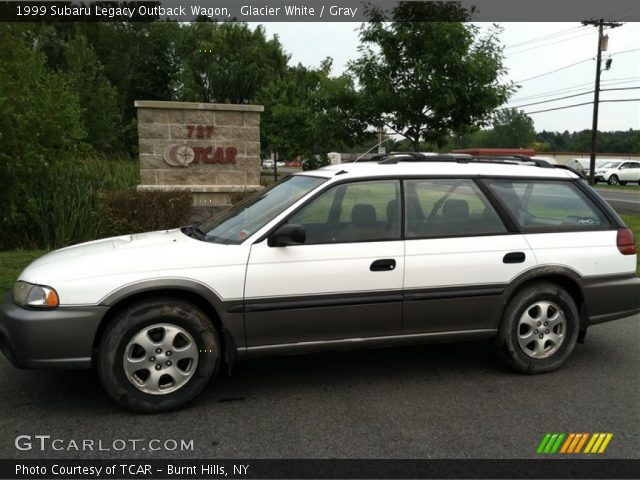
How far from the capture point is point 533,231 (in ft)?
14.8

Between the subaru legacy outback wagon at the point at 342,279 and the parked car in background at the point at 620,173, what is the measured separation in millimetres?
37520

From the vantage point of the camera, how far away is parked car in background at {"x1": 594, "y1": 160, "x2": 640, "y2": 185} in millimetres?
37844

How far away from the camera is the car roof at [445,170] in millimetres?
4383

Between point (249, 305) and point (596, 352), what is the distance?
124 inches

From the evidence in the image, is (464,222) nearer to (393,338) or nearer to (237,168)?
(393,338)

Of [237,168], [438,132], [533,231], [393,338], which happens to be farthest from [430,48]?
[393,338]

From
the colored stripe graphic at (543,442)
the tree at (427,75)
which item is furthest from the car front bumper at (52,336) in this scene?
the tree at (427,75)

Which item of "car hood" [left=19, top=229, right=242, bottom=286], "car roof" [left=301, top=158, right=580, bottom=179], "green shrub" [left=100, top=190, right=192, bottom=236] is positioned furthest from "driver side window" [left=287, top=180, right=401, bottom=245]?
"green shrub" [left=100, top=190, right=192, bottom=236]

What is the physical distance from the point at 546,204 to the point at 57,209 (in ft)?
27.0

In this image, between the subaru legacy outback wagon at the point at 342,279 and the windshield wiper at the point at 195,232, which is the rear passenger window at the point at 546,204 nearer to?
the subaru legacy outback wagon at the point at 342,279

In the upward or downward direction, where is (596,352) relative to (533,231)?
downward

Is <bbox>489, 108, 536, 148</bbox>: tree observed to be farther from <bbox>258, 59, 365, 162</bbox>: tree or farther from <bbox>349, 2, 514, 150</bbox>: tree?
<bbox>349, 2, 514, 150</bbox>: tree

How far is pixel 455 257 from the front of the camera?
423 centimetres
